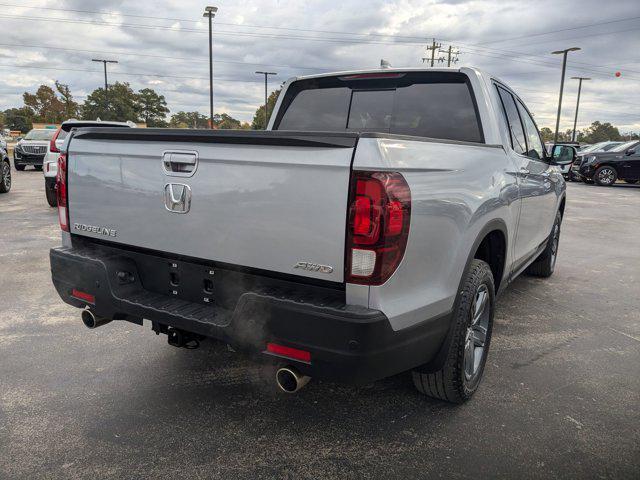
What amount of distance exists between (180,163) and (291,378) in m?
1.15

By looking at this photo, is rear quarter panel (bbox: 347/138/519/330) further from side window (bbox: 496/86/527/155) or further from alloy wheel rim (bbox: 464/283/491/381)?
side window (bbox: 496/86/527/155)

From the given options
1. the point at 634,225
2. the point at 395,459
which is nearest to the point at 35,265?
the point at 395,459

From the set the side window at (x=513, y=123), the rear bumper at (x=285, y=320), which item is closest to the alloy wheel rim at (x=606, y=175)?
the side window at (x=513, y=123)

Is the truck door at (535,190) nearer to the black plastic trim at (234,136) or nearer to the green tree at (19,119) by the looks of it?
the black plastic trim at (234,136)

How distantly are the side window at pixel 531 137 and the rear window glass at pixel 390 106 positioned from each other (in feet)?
3.17

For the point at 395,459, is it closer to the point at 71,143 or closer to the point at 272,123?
the point at 71,143

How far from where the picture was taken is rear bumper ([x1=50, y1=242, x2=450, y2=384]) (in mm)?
2086

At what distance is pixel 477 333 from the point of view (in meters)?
3.14

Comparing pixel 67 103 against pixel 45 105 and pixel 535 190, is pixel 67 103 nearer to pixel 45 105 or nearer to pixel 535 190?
pixel 45 105

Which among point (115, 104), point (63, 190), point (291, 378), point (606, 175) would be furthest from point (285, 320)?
point (115, 104)

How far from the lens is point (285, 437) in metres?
2.61

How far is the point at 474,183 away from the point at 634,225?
364 inches

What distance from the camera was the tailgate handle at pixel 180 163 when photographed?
245cm

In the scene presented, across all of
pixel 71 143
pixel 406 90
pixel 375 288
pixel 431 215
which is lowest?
pixel 375 288
